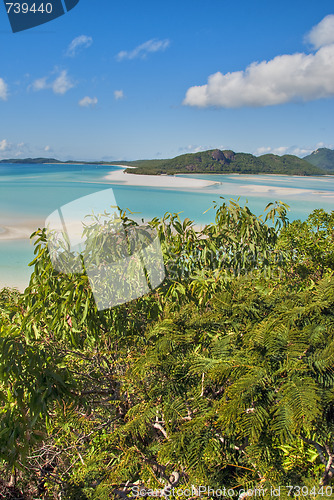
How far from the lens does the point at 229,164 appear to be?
3781 cm

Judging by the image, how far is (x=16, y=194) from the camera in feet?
88.0

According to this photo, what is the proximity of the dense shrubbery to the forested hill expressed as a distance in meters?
27.8

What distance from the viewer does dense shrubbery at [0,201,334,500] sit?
1180mm

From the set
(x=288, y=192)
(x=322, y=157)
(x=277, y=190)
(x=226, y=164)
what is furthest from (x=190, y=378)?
(x=322, y=157)

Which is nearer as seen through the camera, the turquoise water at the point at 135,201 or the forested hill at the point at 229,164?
the turquoise water at the point at 135,201

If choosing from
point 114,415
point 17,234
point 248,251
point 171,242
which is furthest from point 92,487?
point 17,234

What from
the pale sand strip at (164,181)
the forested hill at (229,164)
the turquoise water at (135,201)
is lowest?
the turquoise water at (135,201)

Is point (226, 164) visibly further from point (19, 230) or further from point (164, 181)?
point (19, 230)

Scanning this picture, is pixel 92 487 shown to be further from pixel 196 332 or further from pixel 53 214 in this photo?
pixel 53 214

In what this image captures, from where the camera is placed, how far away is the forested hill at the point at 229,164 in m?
33.2

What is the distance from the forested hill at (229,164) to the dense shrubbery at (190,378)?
91.1 feet

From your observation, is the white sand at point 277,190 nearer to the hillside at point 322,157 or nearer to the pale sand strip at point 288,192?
the pale sand strip at point 288,192

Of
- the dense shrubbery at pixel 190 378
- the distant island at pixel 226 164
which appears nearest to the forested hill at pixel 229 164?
the distant island at pixel 226 164

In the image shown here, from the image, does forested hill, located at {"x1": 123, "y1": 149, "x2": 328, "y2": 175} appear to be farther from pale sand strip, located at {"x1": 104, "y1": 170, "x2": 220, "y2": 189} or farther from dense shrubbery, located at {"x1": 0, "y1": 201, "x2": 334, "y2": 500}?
dense shrubbery, located at {"x1": 0, "y1": 201, "x2": 334, "y2": 500}
